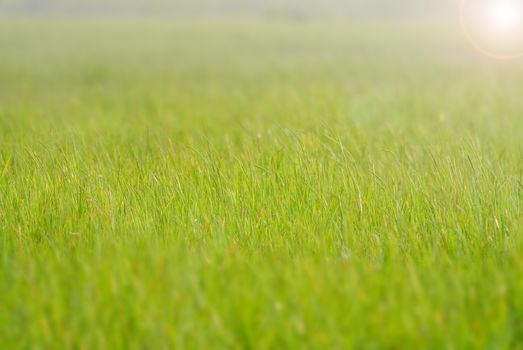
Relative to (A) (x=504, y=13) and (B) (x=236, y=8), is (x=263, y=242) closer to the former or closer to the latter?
(A) (x=504, y=13)

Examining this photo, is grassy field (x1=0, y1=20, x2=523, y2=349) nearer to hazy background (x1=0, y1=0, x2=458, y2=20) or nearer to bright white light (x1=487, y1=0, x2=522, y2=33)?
bright white light (x1=487, y1=0, x2=522, y2=33)

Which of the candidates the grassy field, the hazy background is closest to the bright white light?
the hazy background

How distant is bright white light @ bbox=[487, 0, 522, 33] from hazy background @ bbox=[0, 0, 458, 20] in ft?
38.3

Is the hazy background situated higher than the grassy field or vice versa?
the grassy field

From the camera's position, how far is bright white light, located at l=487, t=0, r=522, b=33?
126 ft

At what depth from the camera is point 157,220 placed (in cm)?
276

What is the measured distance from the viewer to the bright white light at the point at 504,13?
38.5m

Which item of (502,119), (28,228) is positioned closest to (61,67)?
(502,119)

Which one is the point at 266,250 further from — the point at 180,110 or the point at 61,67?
the point at 61,67

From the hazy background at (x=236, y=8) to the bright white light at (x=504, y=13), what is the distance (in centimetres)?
1168

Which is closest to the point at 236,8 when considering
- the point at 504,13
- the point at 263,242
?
the point at 504,13

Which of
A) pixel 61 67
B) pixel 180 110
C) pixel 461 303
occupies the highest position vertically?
pixel 461 303

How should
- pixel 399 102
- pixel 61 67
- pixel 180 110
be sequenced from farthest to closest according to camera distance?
pixel 61 67
pixel 399 102
pixel 180 110

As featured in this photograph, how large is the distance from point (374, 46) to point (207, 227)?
20.1 meters
